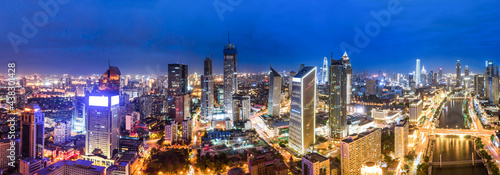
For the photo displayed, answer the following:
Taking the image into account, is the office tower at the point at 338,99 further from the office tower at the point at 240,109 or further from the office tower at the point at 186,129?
the office tower at the point at 186,129

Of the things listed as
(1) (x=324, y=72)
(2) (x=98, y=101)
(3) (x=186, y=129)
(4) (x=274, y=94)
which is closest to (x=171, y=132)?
(3) (x=186, y=129)

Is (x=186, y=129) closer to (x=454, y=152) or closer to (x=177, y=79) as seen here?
(x=177, y=79)

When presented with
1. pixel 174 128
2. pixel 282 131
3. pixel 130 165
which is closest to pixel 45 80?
pixel 174 128

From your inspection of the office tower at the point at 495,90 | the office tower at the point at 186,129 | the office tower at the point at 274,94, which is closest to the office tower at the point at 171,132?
the office tower at the point at 186,129

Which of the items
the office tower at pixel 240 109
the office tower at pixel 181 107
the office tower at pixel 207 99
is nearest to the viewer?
the office tower at pixel 181 107

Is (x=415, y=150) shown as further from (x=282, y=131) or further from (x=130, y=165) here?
(x=130, y=165)

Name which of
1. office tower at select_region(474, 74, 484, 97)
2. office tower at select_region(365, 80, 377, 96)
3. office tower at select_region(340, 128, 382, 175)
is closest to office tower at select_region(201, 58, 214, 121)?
office tower at select_region(340, 128, 382, 175)

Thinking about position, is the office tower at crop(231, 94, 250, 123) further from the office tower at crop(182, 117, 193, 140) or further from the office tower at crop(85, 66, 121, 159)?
the office tower at crop(85, 66, 121, 159)
